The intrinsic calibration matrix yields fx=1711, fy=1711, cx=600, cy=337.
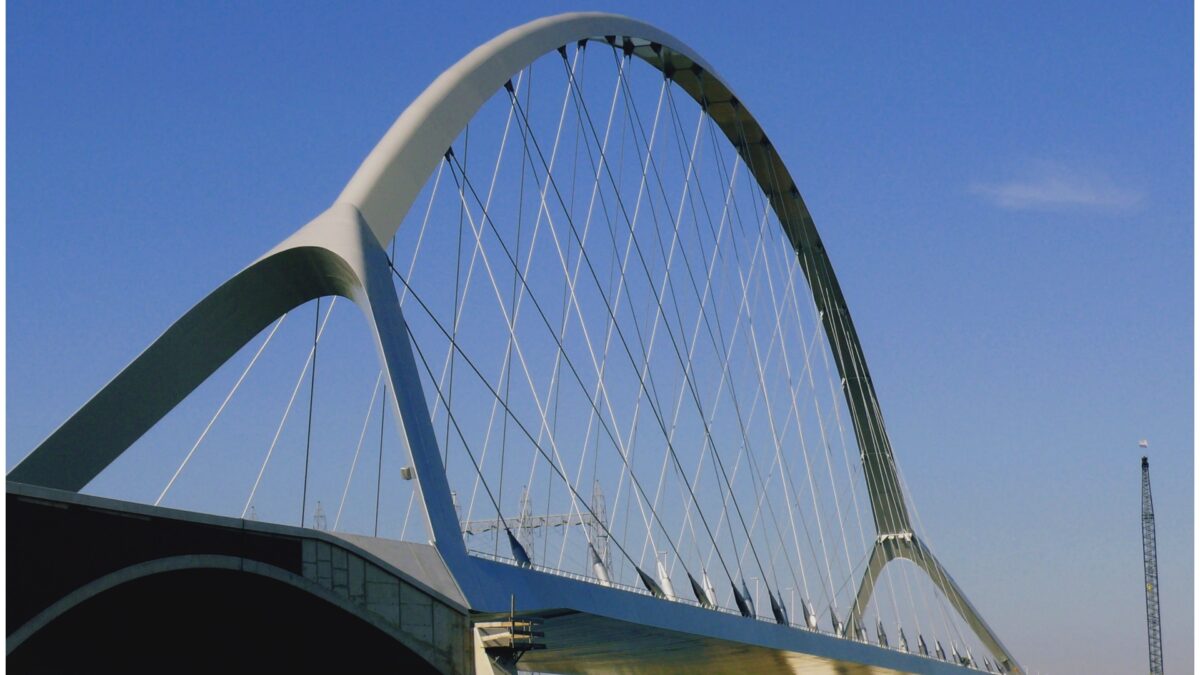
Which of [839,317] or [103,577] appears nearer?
[103,577]

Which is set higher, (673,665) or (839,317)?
(839,317)

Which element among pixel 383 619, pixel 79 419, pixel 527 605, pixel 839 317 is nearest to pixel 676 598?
pixel 527 605

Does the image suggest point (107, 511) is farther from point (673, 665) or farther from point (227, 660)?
point (673, 665)

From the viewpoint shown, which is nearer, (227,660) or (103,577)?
(103,577)

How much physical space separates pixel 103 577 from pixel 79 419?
20.5 ft

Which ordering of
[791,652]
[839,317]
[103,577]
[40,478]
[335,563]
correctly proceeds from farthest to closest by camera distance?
[839,317] < [791,652] < [40,478] < [335,563] < [103,577]

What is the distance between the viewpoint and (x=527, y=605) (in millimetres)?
25344

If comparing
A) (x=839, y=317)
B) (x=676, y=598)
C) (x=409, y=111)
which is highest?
(x=839, y=317)

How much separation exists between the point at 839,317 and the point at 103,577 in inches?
1693

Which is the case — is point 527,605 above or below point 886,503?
below

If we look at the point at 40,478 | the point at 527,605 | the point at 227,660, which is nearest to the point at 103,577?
the point at 227,660

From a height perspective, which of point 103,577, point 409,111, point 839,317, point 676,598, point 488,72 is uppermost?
point 839,317

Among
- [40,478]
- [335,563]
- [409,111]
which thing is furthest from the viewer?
[409,111]

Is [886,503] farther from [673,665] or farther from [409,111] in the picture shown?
[409,111]
